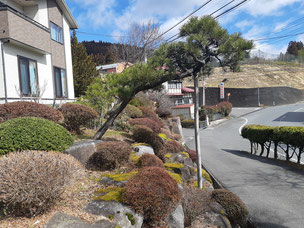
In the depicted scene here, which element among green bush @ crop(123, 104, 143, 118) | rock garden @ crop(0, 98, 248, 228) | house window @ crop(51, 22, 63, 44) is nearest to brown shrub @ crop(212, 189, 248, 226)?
rock garden @ crop(0, 98, 248, 228)

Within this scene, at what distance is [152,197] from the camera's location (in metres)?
3.70

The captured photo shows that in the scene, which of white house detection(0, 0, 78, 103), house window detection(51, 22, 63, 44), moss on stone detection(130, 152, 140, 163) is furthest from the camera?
house window detection(51, 22, 63, 44)

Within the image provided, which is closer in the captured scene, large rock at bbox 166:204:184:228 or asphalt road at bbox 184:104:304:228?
large rock at bbox 166:204:184:228

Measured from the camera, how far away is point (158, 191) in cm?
378

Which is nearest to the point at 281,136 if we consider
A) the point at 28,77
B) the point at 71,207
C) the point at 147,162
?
the point at 147,162

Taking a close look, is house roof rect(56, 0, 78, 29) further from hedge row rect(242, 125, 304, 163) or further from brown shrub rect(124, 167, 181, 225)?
brown shrub rect(124, 167, 181, 225)

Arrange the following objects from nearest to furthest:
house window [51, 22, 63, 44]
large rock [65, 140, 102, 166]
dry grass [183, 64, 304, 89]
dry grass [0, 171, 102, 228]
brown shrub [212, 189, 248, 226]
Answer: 1. dry grass [0, 171, 102, 228]
2. brown shrub [212, 189, 248, 226]
3. large rock [65, 140, 102, 166]
4. house window [51, 22, 63, 44]
5. dry grass [183, 64, 304, 89]

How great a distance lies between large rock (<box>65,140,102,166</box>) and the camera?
18.8 ft

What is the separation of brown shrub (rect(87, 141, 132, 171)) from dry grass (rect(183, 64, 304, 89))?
172 feet

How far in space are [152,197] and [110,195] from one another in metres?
0.76

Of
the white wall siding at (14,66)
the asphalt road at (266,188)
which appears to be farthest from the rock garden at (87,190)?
the white wall siding at (14,66)

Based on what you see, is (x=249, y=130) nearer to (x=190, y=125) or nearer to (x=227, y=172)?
(x=227, y=172)

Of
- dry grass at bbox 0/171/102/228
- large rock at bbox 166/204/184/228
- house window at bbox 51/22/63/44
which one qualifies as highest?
house window at bbox 51/22/63/44

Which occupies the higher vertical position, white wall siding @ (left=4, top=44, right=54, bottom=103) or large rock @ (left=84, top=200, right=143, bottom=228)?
white wall siding @ (left=4, top=44, right=54, bottom=103)
